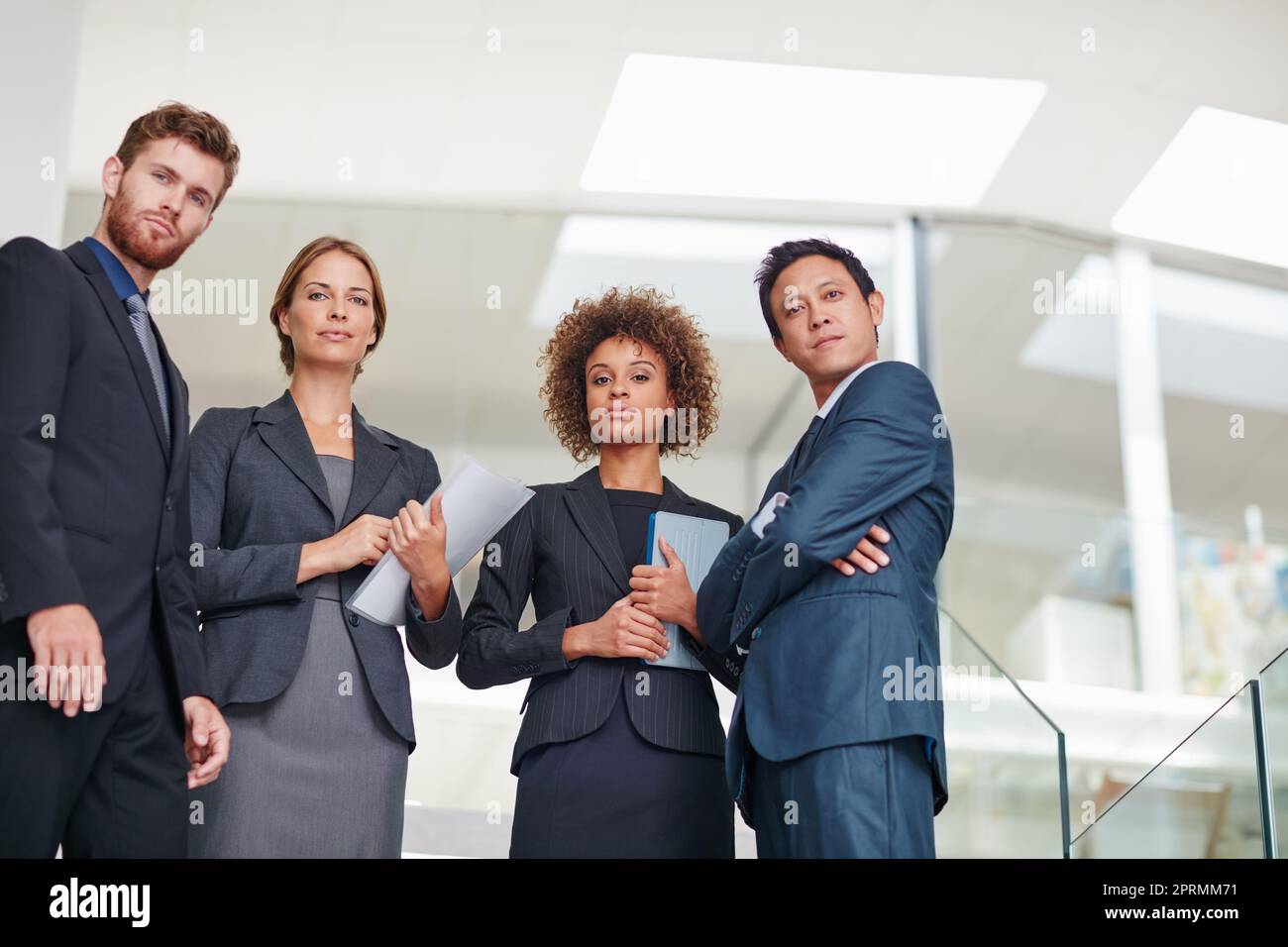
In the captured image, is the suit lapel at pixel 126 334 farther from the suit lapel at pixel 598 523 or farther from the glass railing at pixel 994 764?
the glass railing at pixel 994 764

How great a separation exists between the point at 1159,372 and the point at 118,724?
323 inches

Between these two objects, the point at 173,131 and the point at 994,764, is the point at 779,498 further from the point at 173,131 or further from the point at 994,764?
the point at 994,764

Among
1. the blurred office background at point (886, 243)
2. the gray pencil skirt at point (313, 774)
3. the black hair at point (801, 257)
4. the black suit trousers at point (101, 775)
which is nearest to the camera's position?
the black suit trousers at point (101, 775)

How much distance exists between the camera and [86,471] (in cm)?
258

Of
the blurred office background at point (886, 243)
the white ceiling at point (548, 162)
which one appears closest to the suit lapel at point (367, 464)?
the blurred office background at point (886, 243)

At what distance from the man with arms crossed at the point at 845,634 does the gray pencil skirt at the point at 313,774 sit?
75 cm

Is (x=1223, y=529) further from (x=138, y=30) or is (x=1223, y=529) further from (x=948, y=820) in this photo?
(x=138, y=30)

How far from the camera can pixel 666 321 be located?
144 inches

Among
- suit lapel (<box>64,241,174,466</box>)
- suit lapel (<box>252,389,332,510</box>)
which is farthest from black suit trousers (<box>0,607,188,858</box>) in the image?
suit lapel (<box>252,389,332,510</box>)

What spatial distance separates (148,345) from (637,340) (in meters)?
1.23

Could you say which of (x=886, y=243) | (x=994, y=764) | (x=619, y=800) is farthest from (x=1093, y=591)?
Result: (x=619, y=800)

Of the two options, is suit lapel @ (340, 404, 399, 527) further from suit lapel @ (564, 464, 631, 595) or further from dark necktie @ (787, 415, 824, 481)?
dark necktie @ (787, 415, 824, 481)

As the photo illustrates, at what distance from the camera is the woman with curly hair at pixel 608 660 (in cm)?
305
